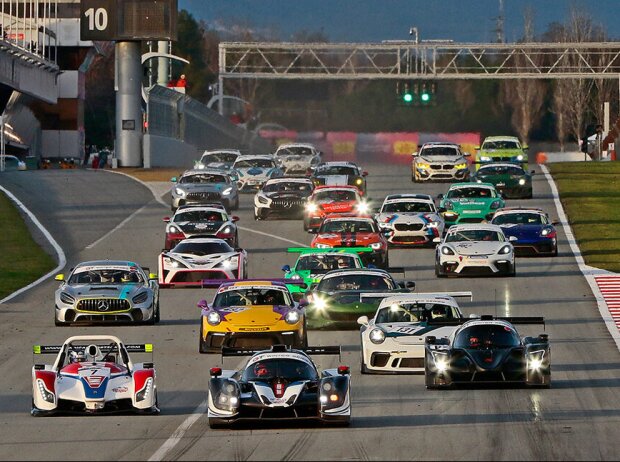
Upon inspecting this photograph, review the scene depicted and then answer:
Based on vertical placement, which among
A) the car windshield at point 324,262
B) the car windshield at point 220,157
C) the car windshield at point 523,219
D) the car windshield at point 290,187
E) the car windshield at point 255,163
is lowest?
the car windshield at point 324,262

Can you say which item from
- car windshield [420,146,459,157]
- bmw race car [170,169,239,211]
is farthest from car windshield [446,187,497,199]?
car windshield [420,146,459,157]

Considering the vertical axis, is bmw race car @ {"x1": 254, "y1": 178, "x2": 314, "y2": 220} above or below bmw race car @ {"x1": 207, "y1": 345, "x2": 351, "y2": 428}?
above

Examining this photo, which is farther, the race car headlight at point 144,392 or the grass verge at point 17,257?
the grass verge at point 17,257

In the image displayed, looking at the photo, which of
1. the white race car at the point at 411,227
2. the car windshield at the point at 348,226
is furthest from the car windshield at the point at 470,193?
the car windshield at the point at 348,226

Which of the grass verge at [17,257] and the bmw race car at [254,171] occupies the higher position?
the bmw race car at [254,171]

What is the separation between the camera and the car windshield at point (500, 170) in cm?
5904

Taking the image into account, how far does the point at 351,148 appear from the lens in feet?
420

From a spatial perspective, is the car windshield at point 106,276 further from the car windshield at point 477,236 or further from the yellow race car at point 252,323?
the car windshield at point 477,236

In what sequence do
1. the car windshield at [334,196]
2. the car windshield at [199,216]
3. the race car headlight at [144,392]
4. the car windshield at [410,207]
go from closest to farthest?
the race car headlight at [144,392]
the car windshield at [199,216]
the car windshield at [410,207]
the car windshield at [334,196]

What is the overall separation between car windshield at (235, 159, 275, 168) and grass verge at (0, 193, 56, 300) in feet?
38.6

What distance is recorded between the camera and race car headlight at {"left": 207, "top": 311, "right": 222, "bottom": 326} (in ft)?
90.1

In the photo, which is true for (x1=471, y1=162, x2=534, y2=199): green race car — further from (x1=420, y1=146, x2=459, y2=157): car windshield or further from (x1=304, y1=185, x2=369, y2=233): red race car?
(x1=304, y1=185, x2=369, y2=233): red race car

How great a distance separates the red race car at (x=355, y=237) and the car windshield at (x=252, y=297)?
1104 centimetres

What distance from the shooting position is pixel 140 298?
31578mm
